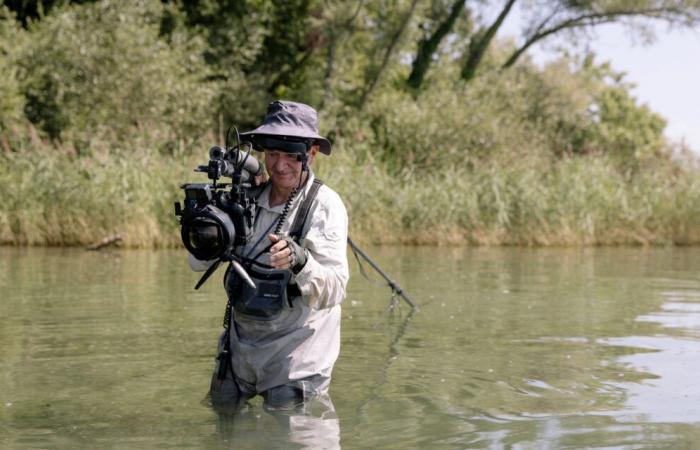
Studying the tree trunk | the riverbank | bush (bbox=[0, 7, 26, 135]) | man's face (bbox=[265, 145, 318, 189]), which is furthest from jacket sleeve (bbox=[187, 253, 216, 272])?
the tree trunk

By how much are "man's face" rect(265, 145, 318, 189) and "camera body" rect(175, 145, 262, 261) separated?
0.25 m

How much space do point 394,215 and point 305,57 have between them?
14.6 metres

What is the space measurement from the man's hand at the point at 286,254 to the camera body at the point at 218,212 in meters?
0.20

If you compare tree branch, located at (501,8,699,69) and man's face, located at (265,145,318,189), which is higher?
tree branch, located at (501,8,699,69)

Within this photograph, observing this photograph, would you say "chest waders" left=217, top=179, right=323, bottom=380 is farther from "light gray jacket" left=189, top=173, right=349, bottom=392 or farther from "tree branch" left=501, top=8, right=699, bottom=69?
"tree branch" left=501, top=8, right=699, bottom=69

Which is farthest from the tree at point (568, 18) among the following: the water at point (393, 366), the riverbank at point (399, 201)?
the water at point (393, 366)

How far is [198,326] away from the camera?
10.5 metres

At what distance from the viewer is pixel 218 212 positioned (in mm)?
5367

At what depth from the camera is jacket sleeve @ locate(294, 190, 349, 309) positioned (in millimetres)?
5594

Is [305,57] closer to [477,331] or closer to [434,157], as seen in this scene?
[434,157]

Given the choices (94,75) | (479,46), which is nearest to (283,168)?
(94,75)

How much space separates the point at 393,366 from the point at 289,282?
9.77 ft

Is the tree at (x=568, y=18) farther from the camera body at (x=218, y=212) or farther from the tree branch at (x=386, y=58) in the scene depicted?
the camera body at (x=218, y=212)

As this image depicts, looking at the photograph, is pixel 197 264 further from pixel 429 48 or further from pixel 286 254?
pixel 429 48
